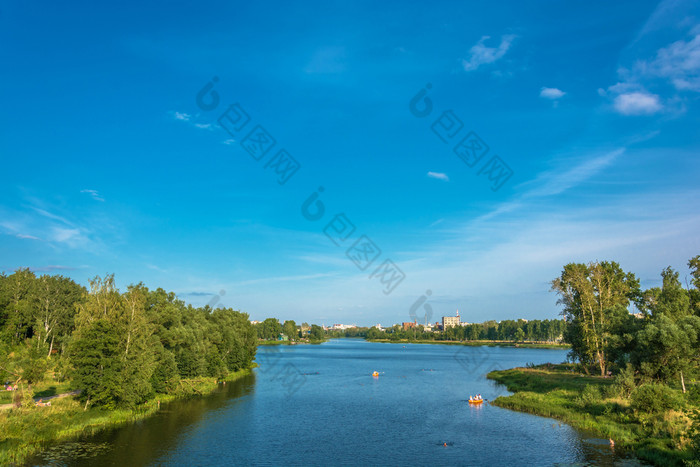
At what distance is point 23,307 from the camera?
296 feet

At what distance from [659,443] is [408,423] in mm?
24965

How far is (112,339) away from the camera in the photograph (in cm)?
5141

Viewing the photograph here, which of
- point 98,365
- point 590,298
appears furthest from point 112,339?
point 590,298

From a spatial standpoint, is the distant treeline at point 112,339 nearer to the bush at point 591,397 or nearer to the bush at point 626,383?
the bush at point 591,397

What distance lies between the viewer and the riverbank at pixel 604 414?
119 feet

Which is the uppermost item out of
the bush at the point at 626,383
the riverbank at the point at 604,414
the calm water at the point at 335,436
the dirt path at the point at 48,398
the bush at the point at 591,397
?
the bush at the point at 626,383

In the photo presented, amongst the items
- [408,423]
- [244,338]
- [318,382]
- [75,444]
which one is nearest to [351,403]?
[408,423]

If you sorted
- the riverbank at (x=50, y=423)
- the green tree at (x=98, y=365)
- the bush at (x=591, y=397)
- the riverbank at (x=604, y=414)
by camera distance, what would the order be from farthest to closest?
the bush at (x=591, y=397) → the green tree at (x=98, y=365) → the riverbank at (x=50, y=423) → the riverbank at (x=604, y=414)

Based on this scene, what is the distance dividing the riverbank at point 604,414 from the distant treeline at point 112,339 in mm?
49292

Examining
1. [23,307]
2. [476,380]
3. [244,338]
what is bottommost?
[476,380]

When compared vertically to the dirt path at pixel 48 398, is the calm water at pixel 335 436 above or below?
below

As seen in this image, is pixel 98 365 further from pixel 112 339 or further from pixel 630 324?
pixel 630 324

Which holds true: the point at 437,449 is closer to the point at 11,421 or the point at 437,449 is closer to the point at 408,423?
the point at 408,423

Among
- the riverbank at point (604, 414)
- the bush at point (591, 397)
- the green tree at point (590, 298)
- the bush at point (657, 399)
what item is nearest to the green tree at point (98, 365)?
the riverbank at point (604, 414)
